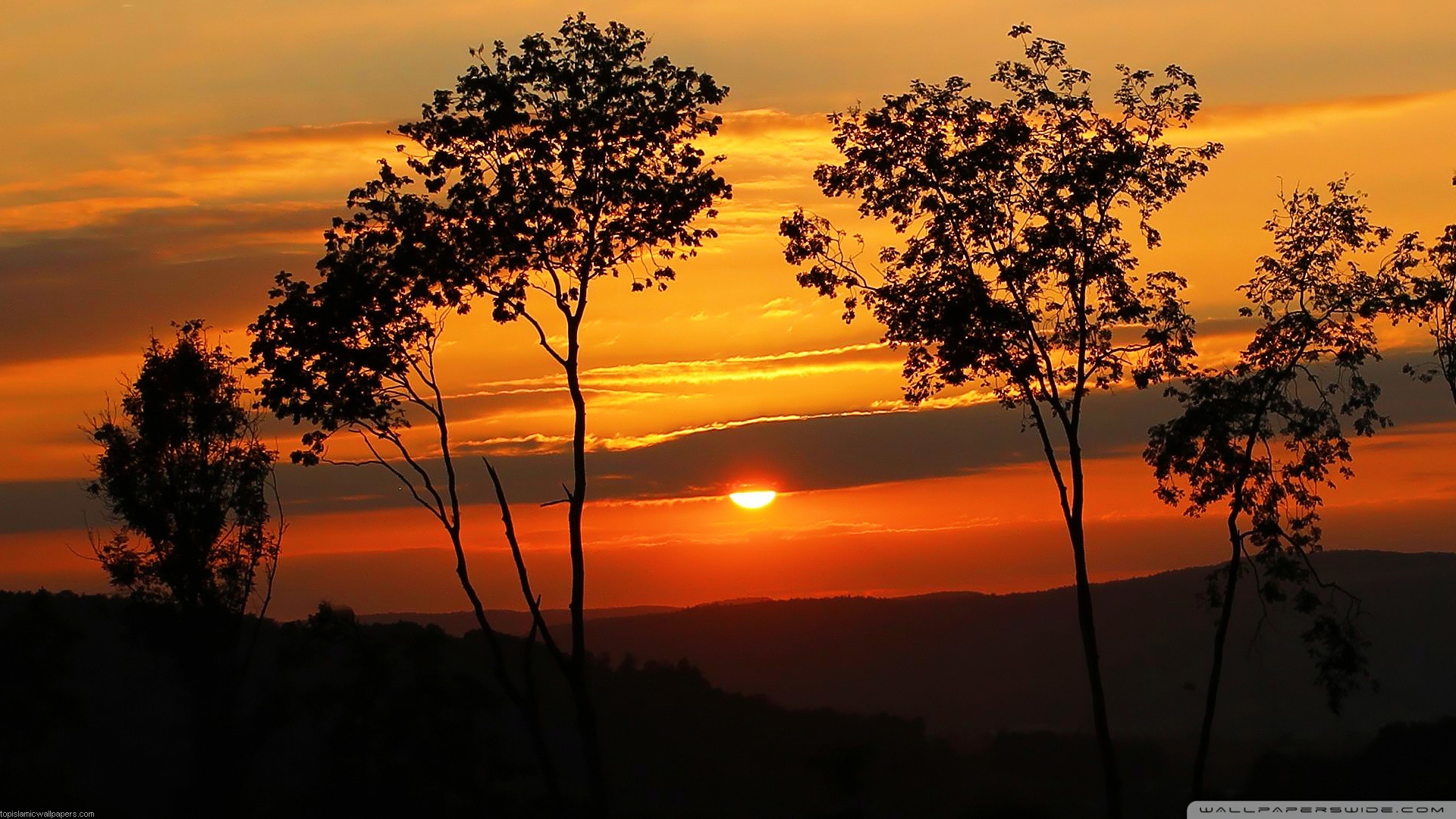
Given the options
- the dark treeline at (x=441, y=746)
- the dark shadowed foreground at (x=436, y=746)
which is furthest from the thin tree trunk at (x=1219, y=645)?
the dark treeline at (x=441, y=746)

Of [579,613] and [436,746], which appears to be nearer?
[579,613]

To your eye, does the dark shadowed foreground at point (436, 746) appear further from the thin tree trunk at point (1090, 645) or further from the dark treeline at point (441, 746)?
the thin tree trunk at point (1090, 645)

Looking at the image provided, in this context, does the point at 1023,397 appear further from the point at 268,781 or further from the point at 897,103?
the point at 268,781

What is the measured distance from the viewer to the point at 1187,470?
54.0 metres

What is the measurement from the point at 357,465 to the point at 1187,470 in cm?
2777

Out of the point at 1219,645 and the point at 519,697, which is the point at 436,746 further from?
the point at 1219,645

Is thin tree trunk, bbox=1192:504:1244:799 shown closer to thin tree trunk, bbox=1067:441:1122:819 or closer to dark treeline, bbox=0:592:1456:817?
thin tree trunk, bbox=1067:441:1122:819

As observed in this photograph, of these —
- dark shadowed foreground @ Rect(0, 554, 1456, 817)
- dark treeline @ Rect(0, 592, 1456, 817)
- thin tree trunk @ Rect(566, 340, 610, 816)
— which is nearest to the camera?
thin tree trunk @ Rect(566, 340, 610, 816)

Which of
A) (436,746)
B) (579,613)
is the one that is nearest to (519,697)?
(579,613)

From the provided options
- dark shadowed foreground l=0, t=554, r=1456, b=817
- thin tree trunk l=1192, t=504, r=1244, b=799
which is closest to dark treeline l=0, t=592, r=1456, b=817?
dark shadowed foreground l=0, t=554, r=1456, b=817

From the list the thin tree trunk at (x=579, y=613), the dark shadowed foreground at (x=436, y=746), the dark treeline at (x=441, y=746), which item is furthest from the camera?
the dark treeline at (x=441, y=746)

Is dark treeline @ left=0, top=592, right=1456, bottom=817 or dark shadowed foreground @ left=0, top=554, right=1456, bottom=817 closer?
dark shadowed foreground @ left=0, top=554, right=1456, bottom=817

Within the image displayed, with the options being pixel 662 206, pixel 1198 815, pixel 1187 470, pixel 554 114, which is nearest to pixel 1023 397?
pixel 1187 470

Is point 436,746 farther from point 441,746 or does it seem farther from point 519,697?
point 519,697
